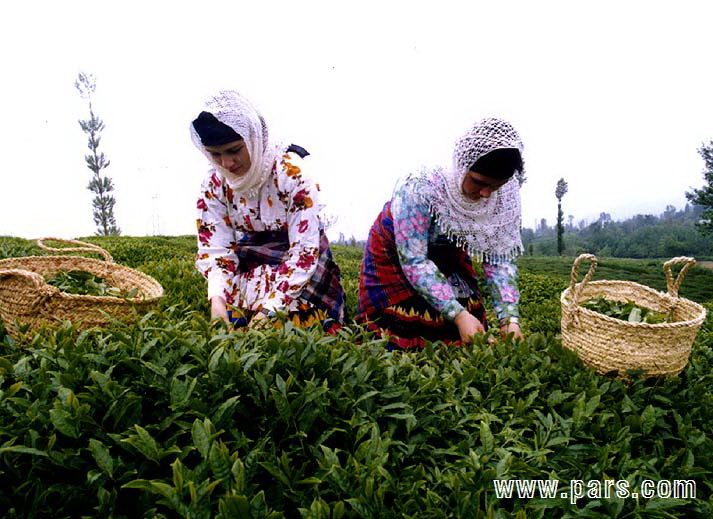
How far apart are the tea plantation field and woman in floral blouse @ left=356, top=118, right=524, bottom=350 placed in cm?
57

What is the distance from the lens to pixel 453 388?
1.84 m

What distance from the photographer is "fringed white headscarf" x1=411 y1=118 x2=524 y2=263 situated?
212 cm

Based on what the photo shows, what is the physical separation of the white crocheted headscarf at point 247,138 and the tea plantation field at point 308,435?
2.87ft

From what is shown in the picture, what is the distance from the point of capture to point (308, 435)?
1392 mm

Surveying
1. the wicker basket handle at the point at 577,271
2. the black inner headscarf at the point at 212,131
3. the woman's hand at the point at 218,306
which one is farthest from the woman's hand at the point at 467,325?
the black inner headscarf at the point at 212,131

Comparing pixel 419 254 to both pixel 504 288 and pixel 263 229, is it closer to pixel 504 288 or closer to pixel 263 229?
pixel 504 288

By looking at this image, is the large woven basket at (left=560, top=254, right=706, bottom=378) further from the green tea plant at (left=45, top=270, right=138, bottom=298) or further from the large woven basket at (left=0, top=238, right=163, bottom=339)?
the green tea plant at (left=45, top=270, right=138, bottom=298)

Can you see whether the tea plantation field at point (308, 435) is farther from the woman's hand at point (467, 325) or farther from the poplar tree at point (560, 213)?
the poplar tree at point (560, 213)

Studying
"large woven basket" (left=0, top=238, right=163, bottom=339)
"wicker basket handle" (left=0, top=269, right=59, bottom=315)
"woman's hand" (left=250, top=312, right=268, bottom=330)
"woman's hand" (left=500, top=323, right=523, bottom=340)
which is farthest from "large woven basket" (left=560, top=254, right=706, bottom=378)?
"wicker basket handle" (left=0, top=269, right=59, bottom=315)

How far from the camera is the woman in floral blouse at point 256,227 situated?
2406 mm

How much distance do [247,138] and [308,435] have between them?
60.9 inches

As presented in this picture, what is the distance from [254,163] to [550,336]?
5.85ft

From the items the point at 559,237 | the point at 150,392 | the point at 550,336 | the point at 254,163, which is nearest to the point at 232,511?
the point at 150,392

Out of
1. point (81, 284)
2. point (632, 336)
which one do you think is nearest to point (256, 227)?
point (81, 284)
